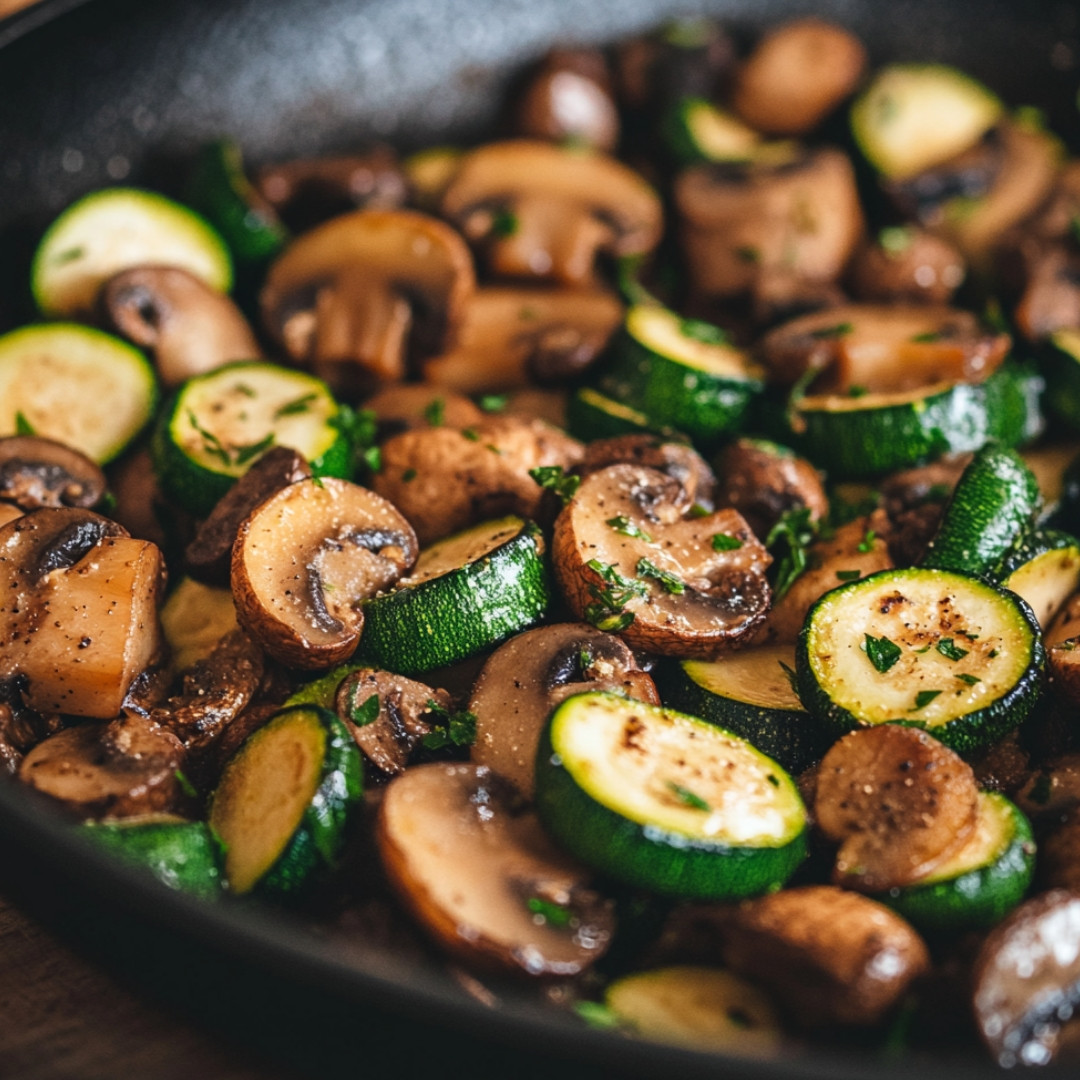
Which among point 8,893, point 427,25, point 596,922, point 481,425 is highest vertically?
point 427,25

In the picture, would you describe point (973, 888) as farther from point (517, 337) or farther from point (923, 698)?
point (517, 337)

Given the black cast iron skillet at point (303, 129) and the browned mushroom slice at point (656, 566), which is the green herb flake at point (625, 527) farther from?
the black cast iron skillet at point (303, 129)

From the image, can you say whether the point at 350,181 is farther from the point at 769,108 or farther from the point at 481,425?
the point at 769,108

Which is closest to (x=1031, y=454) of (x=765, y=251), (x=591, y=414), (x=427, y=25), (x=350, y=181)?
(x=765, y=251)

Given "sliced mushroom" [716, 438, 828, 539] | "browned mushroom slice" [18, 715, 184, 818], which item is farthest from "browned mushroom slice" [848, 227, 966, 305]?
"browned mushroom slice" [18, 715, 184, 818]

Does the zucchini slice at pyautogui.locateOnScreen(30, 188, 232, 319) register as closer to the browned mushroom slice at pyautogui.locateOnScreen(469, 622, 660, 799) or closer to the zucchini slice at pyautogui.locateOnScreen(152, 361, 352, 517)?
the zucchini slice at pyautogui.locateOnScreen(152, 361, 352, 517)

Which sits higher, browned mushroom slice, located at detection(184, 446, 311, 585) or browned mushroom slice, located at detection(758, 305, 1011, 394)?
browned mushroom slice, located at detection(184, 446, 311, 585)
